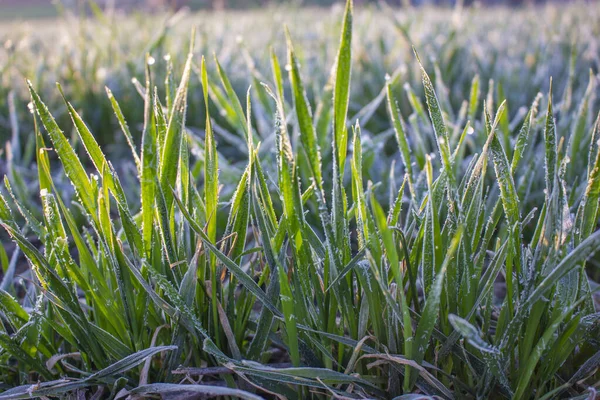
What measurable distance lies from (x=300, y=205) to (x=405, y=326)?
15cm

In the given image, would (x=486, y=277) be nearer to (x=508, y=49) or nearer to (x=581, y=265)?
(x=581, y=265)

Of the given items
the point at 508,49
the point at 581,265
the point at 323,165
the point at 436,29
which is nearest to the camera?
the point at 581,265

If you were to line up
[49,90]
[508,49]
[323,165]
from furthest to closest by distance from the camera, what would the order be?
[508,49] < [49,90] < [323,165]

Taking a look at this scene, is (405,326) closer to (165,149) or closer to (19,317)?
(165,149)

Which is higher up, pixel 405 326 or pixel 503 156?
pixel 503 156

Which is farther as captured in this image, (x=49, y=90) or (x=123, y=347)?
(x=49, y=90)

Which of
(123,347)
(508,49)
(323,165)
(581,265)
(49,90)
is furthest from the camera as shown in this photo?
(508,49)

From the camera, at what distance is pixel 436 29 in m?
2.62

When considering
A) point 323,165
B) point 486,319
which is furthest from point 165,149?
point 323,165

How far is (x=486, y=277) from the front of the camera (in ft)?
1.95

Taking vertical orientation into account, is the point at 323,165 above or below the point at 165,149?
below

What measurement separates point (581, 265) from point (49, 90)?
1.69 metres

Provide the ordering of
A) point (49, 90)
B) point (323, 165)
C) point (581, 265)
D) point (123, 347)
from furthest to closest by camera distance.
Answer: point (49, 90) → point (323, 165) → point (123, 347) → point (581, 265)

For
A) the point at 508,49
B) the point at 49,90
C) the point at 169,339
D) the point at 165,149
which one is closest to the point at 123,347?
the point at 169,339
